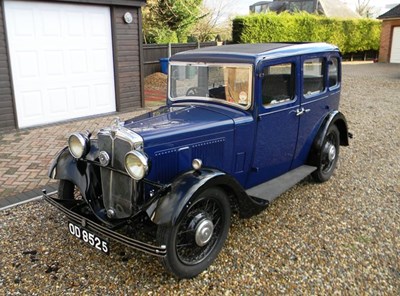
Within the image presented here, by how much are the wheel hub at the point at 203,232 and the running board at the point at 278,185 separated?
2.53 feet

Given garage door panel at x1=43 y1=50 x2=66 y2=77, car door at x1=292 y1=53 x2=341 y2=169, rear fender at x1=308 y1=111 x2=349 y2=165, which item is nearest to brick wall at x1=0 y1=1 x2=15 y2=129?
garage door panel at x1=43 y1=50 x2=66 y2=77

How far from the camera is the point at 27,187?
14.8ft

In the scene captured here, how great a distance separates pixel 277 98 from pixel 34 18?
17.0ft

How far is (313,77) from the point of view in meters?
4.43

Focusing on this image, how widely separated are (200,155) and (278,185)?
3.64 feet

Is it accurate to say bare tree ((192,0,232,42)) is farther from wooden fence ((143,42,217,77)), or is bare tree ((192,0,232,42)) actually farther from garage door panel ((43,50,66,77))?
garage door panel ((43,50,66,77))

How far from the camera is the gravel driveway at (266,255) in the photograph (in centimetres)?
282

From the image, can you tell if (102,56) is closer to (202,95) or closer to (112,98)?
(112,98)

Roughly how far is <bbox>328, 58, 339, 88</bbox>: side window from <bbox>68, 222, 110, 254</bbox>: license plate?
339 centimetres

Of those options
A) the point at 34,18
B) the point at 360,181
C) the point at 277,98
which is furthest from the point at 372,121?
the point at 34,18

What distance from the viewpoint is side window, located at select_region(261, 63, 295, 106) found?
3650mm

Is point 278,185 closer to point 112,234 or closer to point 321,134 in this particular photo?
point 321,134

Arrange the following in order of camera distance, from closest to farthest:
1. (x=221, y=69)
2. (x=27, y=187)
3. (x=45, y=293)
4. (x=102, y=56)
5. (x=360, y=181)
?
(x=45, y=293), (x=221, y=69), (x=27, y=187), (x=360, y=181), (x=102, y=56)

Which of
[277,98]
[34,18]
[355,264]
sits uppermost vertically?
[34,18]
